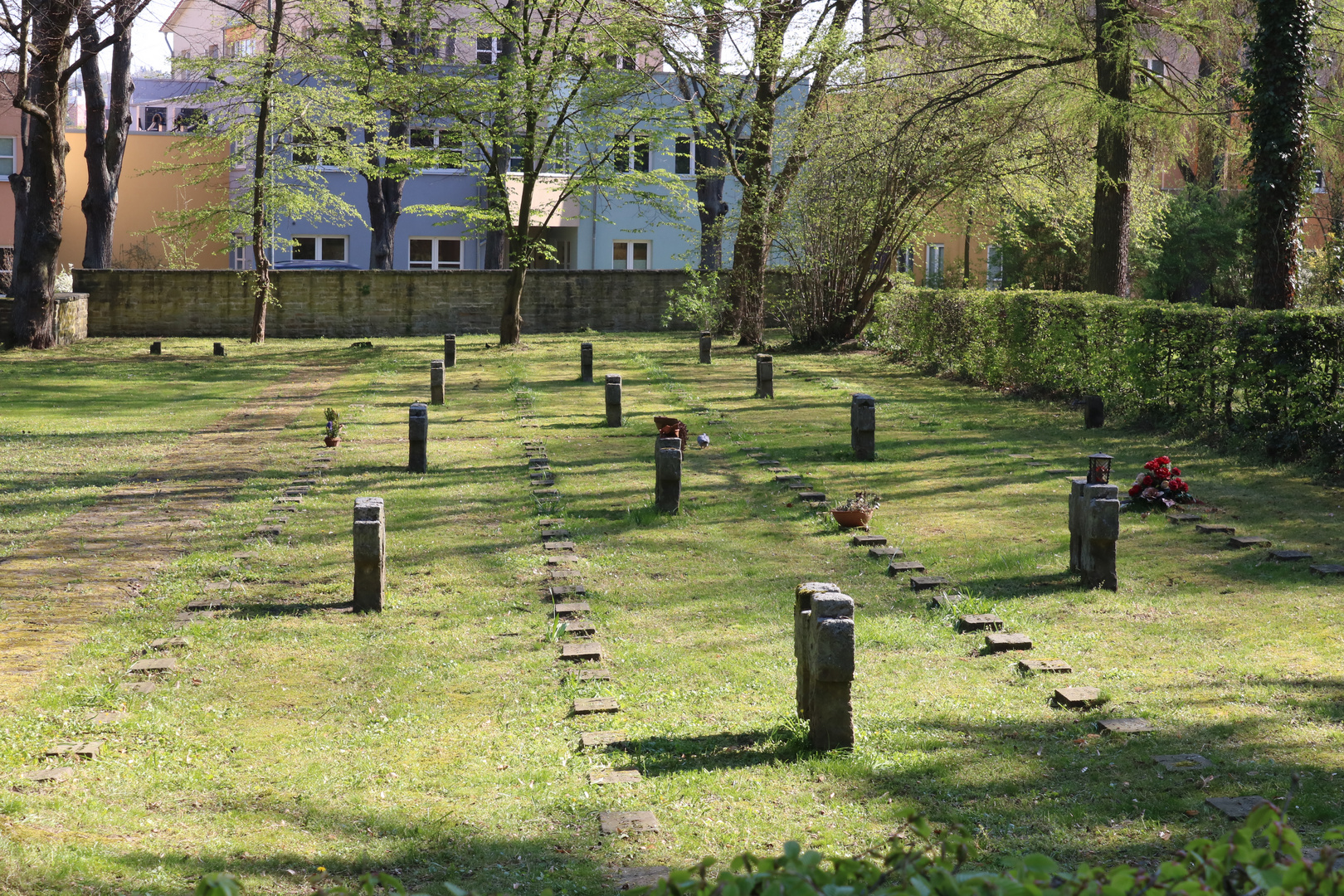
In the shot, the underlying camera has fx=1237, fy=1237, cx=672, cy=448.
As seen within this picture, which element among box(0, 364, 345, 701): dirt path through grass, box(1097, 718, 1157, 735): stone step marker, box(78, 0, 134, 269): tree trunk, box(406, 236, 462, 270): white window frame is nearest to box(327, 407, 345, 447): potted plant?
box(0, 364, 345, 701): dirt path through grass

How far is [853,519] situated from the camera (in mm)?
10234

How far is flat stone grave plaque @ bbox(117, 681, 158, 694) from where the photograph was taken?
6.47 m

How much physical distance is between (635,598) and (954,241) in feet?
117

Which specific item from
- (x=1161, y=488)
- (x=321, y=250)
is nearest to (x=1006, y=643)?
(x=1161, y=488)

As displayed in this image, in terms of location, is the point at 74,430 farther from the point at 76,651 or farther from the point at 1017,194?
the point at 1017,194

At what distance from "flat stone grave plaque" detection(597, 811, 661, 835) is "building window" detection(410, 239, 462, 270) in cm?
3832

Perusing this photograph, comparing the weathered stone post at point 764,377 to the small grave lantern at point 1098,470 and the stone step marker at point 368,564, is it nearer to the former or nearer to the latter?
the small grave lantern at point 1098,470

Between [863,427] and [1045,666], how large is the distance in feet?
22.5

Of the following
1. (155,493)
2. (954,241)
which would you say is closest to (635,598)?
(155,493)

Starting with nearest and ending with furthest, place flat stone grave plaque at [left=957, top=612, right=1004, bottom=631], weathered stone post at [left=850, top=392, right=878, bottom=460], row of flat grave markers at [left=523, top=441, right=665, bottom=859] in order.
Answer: row of flat grave markers at [left=523, top=441, right=665, bottom=859]
flat stone grave plaque at [left=957, top=612, right=1004, bottom=631]
weathered stone post at [left=850, top=392, right=878, bottom=460]

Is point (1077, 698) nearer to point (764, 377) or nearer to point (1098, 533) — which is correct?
point (1098, 533)

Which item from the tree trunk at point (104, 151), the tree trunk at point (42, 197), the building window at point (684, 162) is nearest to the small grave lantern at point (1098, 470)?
the tree trunk at point (42, 197)

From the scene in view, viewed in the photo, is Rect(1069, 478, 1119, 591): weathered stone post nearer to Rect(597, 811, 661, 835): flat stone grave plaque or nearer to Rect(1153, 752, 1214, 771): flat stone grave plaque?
Rect(1153, 752, 1214, 771): flat stone grave plaque

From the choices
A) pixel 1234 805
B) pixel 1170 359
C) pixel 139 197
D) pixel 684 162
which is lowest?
A: pixel 1234 805
